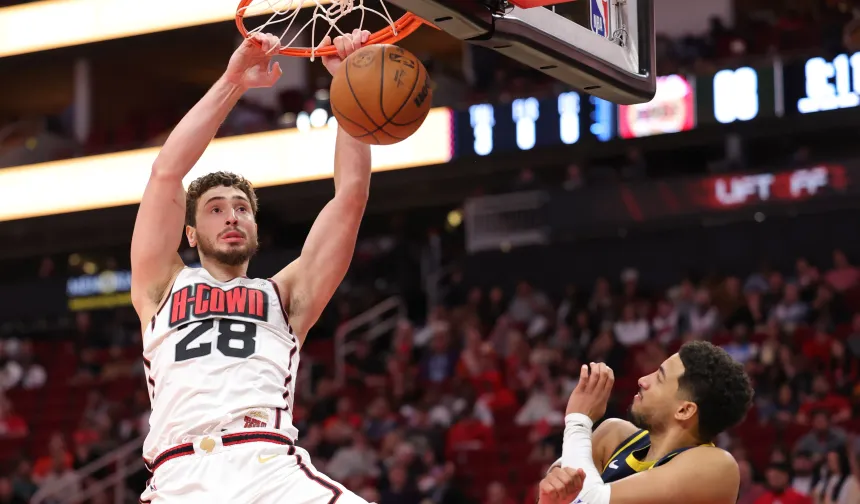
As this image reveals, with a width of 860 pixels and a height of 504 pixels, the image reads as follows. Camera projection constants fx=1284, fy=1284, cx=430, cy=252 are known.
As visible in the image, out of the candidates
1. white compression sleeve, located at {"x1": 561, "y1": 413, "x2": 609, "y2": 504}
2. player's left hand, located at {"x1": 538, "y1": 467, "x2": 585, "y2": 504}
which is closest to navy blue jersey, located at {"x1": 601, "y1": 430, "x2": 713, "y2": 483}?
white compression sleeve, located at {"x1": 561, "y1": 413, "x2": 609, "y2": 504}

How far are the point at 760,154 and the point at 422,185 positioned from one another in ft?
13.9

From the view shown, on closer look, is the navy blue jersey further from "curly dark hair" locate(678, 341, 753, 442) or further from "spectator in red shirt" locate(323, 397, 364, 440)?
"spectator in red shirt" locate(323, 397, 364, 440)

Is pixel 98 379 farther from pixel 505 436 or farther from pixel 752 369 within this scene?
pixel 752 369

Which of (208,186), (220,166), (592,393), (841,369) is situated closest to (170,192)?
(208,186)

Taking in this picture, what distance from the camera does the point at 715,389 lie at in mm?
4020

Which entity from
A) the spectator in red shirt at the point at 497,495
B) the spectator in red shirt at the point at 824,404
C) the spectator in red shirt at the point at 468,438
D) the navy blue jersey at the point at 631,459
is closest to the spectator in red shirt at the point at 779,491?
the spectator in red shirt at the point at 824,404

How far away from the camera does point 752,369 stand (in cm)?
1086

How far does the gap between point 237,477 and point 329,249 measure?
0.90 m

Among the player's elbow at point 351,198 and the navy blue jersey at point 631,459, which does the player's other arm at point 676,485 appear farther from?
the player's elbow at point 351,198

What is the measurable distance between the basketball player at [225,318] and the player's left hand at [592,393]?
0.78 meters

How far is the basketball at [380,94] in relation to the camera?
422 centimetres

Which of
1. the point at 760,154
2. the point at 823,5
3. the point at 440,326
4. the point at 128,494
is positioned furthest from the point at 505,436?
the point at 823,5

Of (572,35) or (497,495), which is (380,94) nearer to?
(572,35)

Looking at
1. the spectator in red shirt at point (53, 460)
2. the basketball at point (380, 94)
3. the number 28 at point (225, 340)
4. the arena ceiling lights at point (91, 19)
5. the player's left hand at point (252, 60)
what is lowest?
the spectator in red shirt at point (53, 460)
